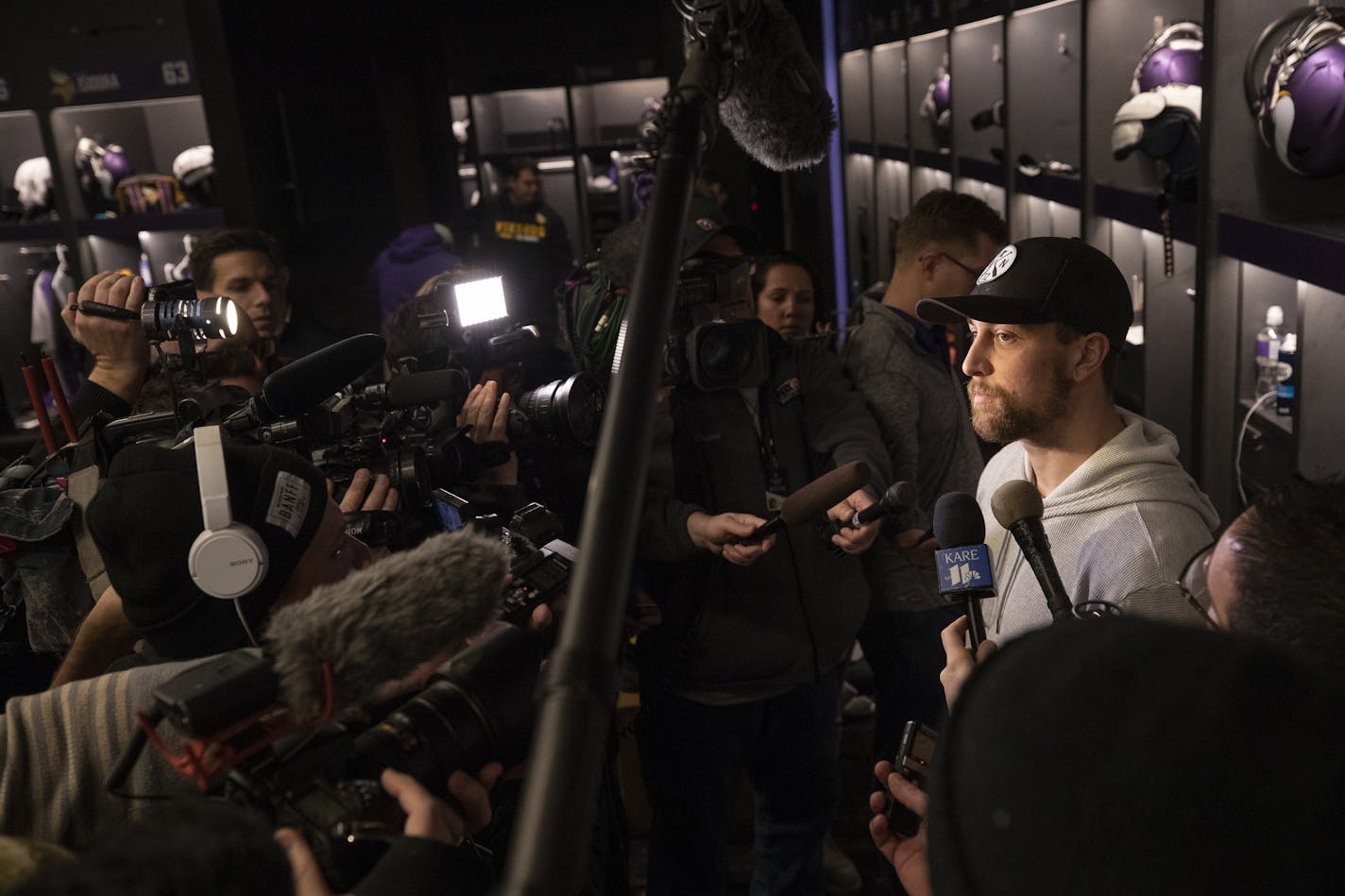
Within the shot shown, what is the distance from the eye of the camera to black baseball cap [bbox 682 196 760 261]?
2164 millimetres

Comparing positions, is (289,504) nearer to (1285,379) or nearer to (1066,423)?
(1066,423)

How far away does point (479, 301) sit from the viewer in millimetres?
2549

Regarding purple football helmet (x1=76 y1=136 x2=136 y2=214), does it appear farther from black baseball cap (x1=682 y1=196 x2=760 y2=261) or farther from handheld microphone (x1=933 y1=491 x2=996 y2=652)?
handheld microphone (x1=933 y1=491 x2=996 y2=652)

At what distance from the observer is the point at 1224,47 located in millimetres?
2537

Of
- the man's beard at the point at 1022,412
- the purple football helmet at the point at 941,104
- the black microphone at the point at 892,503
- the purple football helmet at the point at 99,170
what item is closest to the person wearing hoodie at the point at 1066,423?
the man's beard at the point at 1022,412

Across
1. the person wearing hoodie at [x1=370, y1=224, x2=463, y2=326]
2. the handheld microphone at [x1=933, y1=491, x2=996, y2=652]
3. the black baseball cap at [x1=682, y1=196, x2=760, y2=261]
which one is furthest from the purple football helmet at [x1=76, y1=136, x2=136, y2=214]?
the handheld microphone at [x1=933, y1=491, x2=996, y2=652]

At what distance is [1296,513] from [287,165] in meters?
6.12

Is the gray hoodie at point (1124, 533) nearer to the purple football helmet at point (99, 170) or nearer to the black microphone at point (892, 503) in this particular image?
the black microphone at point (892, 503)

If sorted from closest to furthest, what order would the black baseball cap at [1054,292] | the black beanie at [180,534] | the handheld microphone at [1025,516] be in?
1. the handheld microphone at [1025,516]
2. the black beanie at [180,534]
3. the black baseball cap at [1054,292]

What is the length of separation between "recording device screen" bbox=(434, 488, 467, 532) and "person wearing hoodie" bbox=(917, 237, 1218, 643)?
3.02ft

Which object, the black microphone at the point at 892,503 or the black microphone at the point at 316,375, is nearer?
the black microphone at the point at 316,375

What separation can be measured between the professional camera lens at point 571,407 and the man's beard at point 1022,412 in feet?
2.48

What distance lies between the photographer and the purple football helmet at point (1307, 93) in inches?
83.0

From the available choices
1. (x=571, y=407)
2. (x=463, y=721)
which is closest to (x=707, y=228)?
(x=571, y=407)
